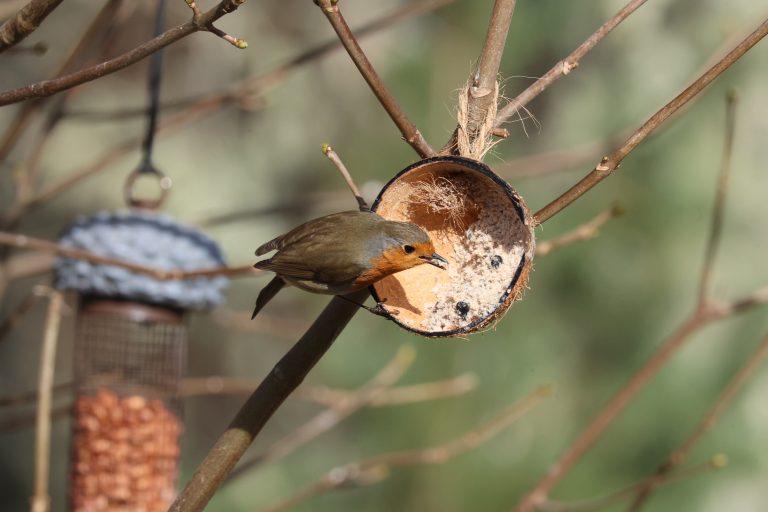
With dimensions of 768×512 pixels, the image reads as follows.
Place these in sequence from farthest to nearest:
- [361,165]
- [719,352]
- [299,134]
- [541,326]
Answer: [299,134], [361,165], [541,326], [719,352]

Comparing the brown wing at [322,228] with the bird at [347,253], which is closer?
the bird at [347,253]

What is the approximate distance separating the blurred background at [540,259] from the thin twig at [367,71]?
2.57 metres

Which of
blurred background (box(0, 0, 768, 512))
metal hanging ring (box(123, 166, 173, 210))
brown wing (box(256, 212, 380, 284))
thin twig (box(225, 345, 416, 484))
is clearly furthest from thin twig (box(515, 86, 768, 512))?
blurred background (box(0, 0, 768, 512))

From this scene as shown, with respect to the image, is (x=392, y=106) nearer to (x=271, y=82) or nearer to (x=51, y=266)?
(x=271, y=82)

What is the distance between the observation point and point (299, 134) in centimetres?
705

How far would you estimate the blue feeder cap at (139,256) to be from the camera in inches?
118

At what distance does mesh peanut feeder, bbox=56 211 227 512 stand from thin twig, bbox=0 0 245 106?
132 centimetres

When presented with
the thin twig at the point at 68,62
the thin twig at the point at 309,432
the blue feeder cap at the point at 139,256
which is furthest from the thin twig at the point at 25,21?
the thin twig at the point at 309,432

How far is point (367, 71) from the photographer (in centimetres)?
190

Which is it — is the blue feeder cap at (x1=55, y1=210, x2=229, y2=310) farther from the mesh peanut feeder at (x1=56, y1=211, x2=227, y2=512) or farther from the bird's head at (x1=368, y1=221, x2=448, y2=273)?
the bird's head at (x1=368, y1=221, x2=448, y2=273)

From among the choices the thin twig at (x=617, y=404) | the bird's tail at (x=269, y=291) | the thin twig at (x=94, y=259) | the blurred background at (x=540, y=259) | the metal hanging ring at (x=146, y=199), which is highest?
the blurred background at (x=540, y=259)

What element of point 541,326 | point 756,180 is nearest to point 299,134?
point 541,326

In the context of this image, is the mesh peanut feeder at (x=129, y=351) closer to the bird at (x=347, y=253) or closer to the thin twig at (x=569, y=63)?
the bird at (x=347, y=253)

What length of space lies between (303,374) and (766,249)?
13.2 ft
